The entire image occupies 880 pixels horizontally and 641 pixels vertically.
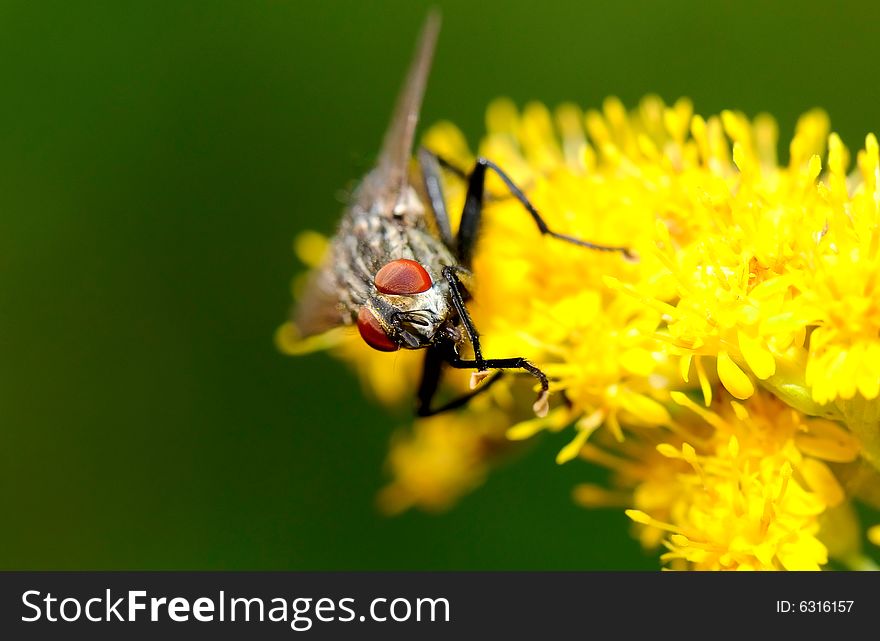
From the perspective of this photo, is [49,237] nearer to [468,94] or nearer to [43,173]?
[43,173]

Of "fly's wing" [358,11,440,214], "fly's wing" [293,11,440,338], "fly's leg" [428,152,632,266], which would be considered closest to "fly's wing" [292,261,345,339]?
"fly's wing" [293,11,440,338]

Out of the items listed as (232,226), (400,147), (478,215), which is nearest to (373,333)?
(478,215)

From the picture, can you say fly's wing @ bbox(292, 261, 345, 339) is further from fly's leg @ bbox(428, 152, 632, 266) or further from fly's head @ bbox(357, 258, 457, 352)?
fly's head @ bbox(357, 258, 457, 352)

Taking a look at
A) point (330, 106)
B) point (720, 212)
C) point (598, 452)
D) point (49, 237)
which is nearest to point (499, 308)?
point (598, 452)

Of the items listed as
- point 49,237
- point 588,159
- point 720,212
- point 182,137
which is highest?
point 182,137

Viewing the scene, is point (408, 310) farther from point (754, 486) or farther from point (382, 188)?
point (754, 486)

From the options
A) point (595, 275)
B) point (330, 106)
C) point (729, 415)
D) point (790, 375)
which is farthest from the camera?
point (330, 106)

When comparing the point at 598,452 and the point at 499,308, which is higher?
the point at 499,308
